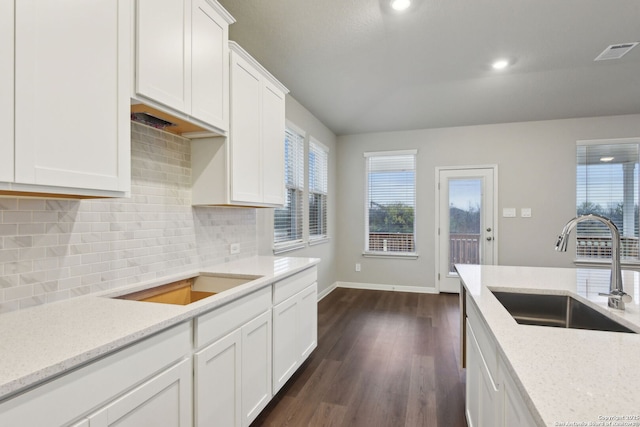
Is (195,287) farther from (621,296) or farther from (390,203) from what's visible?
(390,203)

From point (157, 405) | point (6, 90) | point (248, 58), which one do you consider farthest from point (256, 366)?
point (248, 58)

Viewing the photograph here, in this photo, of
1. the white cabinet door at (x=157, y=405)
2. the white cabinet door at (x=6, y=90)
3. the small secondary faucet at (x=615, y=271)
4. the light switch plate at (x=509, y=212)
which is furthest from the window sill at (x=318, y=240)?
the white cabinet door at (x=6, y=90)

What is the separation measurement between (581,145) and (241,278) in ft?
16.5

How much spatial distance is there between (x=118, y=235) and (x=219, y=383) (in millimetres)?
895

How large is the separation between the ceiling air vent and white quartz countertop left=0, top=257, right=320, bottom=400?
3.60m

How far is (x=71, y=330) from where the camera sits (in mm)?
1060

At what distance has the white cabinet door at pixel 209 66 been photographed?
1.75m

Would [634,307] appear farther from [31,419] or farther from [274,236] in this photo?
[274,236]

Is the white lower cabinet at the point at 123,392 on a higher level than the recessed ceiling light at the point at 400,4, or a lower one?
lower

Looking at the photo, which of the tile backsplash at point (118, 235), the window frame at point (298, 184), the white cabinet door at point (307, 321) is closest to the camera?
the tile backsplash at point (118, 235)

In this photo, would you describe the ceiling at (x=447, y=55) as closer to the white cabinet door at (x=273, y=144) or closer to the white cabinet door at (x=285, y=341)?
the white cabinet door at (x=273, y=144)

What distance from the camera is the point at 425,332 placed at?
3434 millimetres

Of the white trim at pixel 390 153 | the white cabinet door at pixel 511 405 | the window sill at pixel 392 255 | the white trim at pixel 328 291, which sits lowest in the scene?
the white trim at pixel 328 291

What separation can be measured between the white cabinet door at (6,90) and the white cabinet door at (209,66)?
0.81 metres
